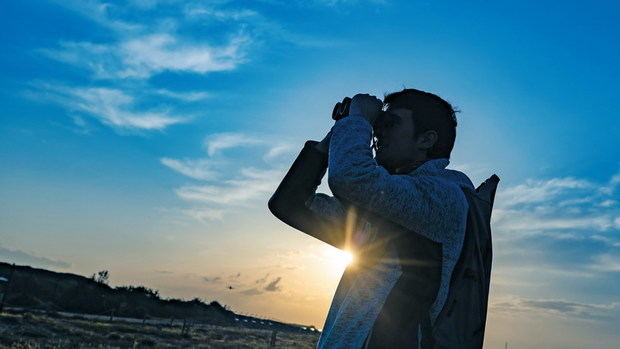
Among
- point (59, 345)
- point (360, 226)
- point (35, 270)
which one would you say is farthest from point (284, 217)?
point (35, 270)

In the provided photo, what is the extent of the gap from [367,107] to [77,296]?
51.3m

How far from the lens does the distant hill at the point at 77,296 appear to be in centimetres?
4303

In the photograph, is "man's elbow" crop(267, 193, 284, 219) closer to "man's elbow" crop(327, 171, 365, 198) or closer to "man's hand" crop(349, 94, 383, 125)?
"man's elbow" crop(327, 171, 365, 198)

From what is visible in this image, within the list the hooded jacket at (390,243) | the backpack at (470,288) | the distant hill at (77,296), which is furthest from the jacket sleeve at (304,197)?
the distant hill at (77,296)

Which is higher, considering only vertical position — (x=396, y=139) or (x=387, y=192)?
(x=396, y=139)

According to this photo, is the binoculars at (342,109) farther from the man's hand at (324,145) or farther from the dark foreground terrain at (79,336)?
the dark foreground terrain at (79,336)

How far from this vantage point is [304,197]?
2.04m

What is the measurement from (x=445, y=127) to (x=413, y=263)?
26.5 inches

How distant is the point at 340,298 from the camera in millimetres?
1760

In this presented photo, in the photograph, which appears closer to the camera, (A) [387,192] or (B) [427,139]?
(A) [387,192]

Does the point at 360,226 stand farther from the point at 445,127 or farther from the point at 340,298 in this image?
the point at 445,127

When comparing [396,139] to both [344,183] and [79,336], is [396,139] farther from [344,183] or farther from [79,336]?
[79,336]

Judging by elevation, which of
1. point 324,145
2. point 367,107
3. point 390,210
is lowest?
point 390,210

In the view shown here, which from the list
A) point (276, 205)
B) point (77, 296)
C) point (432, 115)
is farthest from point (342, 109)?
point (77, 296)
